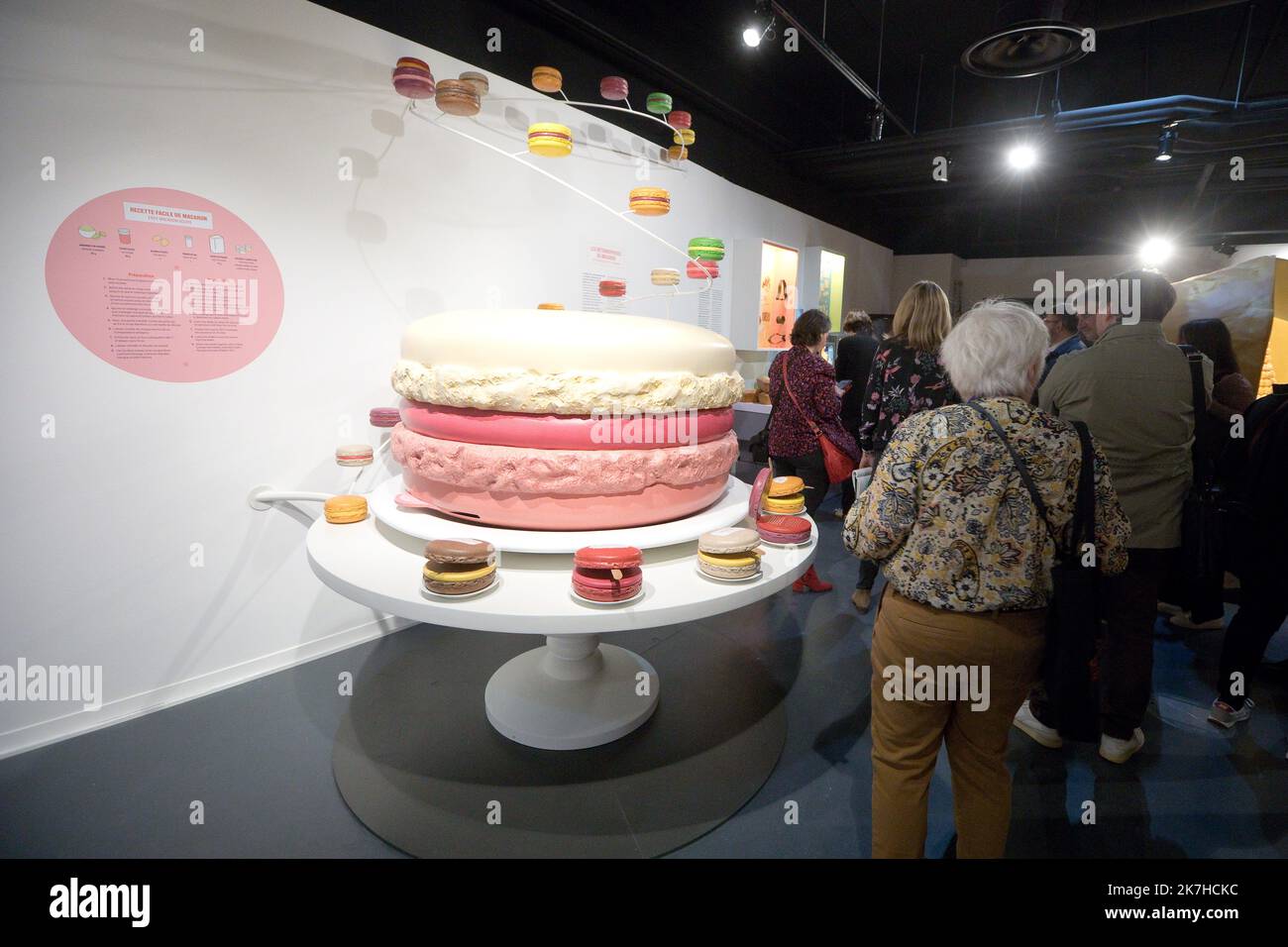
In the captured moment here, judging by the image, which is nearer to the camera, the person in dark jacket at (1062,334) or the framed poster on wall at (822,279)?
the person in dark jacket at (1062,334)

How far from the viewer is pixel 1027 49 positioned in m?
3.70

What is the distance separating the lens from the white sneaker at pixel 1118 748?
256cm

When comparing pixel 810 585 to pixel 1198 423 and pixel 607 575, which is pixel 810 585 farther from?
pixel 607 575

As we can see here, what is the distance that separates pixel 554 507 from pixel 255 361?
1.88 m

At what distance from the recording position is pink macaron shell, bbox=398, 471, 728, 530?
2121 mm

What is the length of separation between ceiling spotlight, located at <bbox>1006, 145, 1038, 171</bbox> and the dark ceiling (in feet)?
0.36

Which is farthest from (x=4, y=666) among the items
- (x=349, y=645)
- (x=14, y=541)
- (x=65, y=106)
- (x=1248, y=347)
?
(x=1248, y=347)

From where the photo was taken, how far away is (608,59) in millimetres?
4488

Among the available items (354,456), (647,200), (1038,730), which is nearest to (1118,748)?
(1038,730)

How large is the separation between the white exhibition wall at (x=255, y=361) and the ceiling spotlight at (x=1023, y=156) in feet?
17.5

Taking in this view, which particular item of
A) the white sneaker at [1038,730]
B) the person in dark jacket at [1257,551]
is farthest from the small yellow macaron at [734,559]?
the person in dark jacket at [1257,551]

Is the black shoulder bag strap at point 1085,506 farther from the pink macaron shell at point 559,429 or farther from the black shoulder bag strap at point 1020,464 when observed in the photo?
the pink macaron shell at point 559,429

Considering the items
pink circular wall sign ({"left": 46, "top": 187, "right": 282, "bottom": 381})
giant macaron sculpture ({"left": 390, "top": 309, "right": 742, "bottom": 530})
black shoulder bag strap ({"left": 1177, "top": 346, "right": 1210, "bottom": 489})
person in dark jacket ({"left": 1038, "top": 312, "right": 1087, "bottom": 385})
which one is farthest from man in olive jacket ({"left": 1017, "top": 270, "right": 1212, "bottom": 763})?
pink circular wall sign ({"left": 46, "top": 187, "right": 282, "bottom": 381})

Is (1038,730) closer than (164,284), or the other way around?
(164,284)
